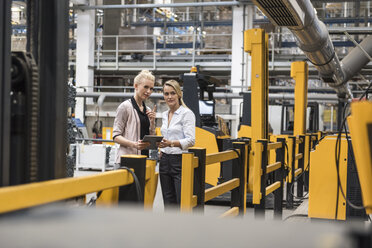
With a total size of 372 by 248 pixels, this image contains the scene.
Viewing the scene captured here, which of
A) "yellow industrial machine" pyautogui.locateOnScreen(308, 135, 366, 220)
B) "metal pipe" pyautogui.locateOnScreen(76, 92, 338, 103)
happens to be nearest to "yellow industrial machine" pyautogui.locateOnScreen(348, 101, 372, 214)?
"yellow industrial machine" pyautogui.locateOnScreen(308, 135, 366, 220)

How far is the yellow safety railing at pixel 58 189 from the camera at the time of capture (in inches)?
53.4

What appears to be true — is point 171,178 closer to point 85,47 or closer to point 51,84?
point 51,84

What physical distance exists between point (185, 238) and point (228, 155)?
363 centimetres

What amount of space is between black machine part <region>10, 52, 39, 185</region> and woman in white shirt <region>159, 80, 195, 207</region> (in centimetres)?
258

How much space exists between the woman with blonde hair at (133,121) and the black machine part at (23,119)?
2110mm

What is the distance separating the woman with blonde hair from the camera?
4004 mm

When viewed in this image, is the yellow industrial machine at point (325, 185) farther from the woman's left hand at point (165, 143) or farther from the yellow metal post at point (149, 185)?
the yellow metal post at point (149, 185)

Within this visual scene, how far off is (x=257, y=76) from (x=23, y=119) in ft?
18.8

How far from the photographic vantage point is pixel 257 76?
23.8 ft

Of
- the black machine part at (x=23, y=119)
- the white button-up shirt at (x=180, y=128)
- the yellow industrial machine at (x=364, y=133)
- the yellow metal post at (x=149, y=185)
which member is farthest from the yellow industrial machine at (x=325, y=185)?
the black machine part at (x=23, y=119)

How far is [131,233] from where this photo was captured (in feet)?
2.80

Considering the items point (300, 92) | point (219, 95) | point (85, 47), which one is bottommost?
point (300, 92)

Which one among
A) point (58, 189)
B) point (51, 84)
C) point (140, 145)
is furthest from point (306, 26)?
point (58, 189)

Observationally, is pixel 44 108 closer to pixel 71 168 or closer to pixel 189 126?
pixel 189 126
